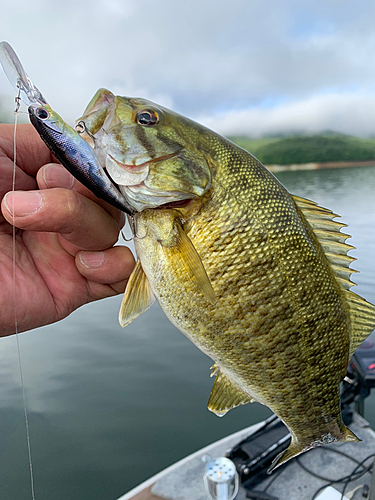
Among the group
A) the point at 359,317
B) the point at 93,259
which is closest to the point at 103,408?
the point at 93,259

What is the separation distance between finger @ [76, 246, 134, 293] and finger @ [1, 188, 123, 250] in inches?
4.3

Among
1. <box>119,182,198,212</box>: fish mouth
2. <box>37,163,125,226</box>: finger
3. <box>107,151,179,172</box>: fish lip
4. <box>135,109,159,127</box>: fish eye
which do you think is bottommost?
<box>37,163,125,226</box>: finger

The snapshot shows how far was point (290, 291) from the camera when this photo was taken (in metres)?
1.29

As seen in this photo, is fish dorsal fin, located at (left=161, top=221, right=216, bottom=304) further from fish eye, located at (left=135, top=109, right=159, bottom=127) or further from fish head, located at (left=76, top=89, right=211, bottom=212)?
fish eye, located at (left=135, top=109, right=159, bottom=127)

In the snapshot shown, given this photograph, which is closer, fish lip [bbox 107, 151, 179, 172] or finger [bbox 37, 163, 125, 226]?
fish lip [bbox 107, 151, 179, 172]

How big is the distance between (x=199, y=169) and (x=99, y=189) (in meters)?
0.36

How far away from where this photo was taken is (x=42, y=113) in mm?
972

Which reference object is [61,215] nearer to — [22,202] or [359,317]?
[22,202]

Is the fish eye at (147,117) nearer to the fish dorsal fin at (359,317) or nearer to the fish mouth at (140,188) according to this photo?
the fish mouth at (140,188)

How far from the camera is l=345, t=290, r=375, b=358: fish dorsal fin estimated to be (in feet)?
4.82

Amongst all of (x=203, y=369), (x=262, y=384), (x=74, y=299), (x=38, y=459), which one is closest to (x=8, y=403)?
(x=38, y=459)

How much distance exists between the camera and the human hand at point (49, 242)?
1.32 m

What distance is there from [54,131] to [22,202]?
0.36 m


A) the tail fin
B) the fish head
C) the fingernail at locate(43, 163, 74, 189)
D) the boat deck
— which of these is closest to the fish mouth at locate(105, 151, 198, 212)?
the fish head
